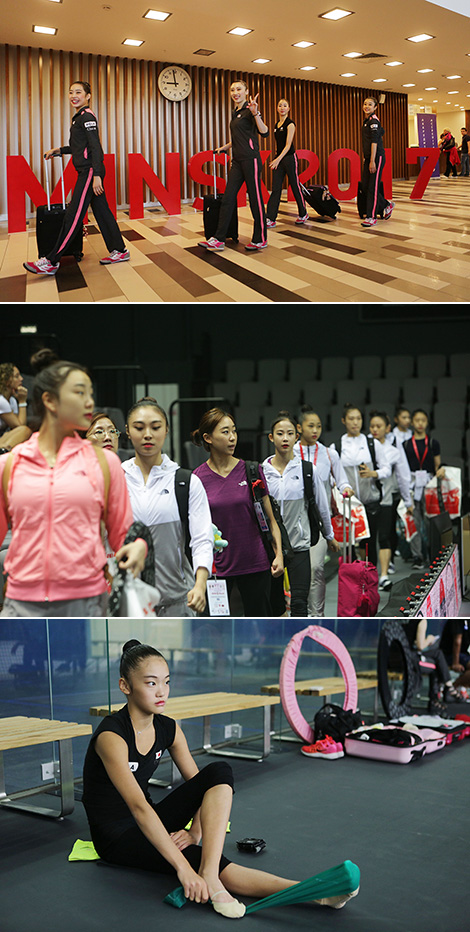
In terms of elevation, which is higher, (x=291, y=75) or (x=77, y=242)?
(x=291, y=75)

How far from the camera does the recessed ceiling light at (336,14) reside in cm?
438

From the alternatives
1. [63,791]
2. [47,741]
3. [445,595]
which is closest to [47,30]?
[445,595]

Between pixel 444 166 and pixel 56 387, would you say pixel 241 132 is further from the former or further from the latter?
pixel 56 387

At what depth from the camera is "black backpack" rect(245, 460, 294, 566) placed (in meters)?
4.58

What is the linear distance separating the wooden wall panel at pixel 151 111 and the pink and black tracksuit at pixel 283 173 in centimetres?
5

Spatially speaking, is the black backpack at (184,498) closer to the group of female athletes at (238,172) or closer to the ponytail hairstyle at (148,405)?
the ponytail hairstyle at (148,405)

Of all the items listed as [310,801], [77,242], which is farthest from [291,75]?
[310,801]

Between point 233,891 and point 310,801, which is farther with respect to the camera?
point 310,801

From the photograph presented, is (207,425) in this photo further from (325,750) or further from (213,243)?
(325,750)

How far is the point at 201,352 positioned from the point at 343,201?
44.0 inches

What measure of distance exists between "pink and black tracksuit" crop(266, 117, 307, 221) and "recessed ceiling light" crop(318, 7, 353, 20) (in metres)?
0.51

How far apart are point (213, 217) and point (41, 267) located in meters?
0.91

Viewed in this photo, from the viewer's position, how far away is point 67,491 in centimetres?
355

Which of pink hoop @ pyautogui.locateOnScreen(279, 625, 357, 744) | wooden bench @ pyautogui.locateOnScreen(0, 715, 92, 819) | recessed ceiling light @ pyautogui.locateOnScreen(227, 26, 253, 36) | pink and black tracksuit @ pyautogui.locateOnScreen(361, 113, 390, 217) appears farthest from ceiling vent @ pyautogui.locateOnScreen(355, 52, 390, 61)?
pink hoop @ pyautogui.locateOnScreen(279, 625, 357, 744)
